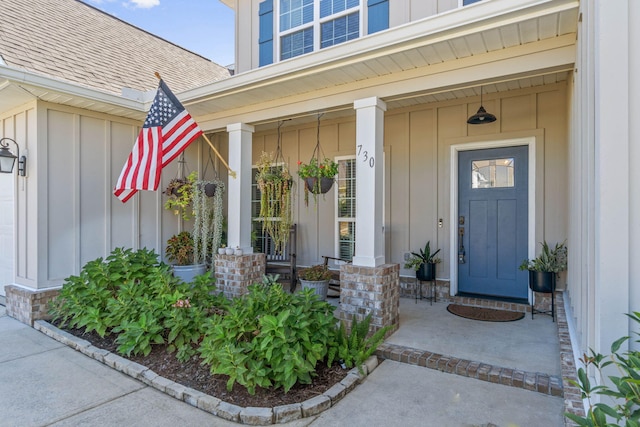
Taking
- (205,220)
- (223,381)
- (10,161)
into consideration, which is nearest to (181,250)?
(205,220)

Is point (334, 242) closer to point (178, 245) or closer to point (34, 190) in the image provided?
point (178, 245)

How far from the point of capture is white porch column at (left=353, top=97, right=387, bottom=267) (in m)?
3.71

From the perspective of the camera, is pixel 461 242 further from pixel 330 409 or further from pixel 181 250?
pixel 181 250

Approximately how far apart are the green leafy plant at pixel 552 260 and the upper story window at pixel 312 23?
10.8ft

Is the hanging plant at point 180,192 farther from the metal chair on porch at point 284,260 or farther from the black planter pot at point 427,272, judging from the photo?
the black planter pot at point 427,272

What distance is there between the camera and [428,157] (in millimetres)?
5086

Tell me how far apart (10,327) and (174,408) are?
3.02 m

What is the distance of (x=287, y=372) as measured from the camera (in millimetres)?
2529

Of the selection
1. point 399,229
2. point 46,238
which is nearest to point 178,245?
point 46,238

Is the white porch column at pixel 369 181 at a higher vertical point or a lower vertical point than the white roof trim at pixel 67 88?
lower

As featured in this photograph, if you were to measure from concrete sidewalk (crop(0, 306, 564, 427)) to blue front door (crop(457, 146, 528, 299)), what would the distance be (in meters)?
2.20

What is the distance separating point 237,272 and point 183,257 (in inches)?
49.0

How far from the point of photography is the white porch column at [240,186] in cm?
479

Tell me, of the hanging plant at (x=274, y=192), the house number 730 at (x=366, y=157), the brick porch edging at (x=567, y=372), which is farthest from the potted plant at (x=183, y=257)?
the brick porch edging at (x=567, y=372)
